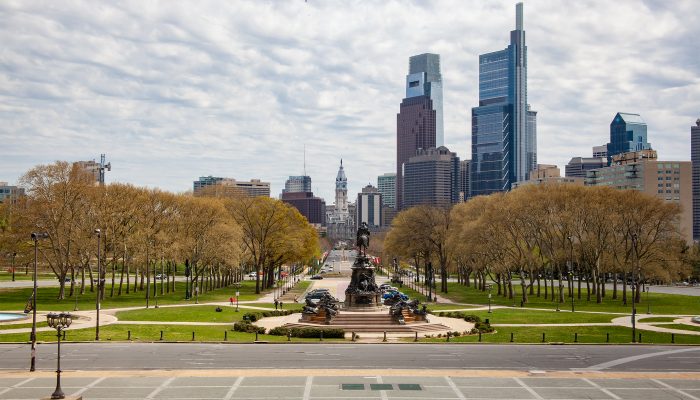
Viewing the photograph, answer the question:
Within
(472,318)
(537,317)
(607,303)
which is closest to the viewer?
(472,318)

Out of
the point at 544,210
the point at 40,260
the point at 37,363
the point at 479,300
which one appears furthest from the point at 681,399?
the point at 40,260

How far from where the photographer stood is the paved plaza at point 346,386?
108ft

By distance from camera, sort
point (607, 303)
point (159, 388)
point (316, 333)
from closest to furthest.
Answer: point (159, 388), point (316, 333), point (607, 303)

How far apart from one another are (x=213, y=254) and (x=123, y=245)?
40.2 feet

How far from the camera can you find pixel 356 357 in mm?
44875

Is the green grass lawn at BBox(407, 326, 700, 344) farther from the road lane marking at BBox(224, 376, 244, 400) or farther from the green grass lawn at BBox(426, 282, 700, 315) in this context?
the green grass lawn at BBox(426, 282, 700, 315)

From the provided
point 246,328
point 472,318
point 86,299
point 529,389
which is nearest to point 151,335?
point 246,328

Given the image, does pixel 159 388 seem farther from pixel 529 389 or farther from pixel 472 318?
pixel 472 318

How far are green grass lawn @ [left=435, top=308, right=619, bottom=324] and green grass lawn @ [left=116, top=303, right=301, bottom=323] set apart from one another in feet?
87.7

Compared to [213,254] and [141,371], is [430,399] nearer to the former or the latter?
[141,371]

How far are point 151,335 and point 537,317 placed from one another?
3962 cm

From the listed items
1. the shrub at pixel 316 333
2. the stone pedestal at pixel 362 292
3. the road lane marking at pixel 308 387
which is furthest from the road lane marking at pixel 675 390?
the stone pedestal at pixel 362 292

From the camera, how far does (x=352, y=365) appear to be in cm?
4144

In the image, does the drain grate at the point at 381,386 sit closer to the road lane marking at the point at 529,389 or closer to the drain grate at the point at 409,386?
the drain grate at the point at 409,386
